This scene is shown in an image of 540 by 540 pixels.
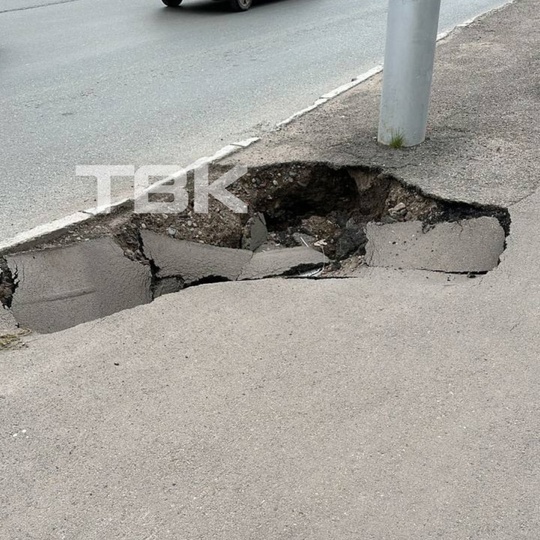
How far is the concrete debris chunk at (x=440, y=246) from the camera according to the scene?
4.83 metres

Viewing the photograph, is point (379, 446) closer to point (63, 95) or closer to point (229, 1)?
point (63, 95)

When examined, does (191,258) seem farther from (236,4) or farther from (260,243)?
(236,4)

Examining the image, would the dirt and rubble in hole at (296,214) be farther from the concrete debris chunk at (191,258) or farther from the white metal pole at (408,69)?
the white metal pole at (408,69)

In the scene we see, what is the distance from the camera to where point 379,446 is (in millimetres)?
3195

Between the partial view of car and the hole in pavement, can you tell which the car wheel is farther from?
the hole in pavement

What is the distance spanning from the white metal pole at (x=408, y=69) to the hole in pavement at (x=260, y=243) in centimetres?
75

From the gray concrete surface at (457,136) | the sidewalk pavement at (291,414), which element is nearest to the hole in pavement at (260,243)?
the gray concrete surface at (457,136)

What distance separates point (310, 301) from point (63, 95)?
595 centimetres

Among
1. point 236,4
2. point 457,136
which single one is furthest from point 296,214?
point 236,4

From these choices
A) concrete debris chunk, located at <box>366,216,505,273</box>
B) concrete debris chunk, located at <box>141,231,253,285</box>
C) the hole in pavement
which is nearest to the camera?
the hole in pavement

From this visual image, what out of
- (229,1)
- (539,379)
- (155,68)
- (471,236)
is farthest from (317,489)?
(229,1)

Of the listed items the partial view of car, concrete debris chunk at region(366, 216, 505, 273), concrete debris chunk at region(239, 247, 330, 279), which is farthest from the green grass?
the partial view of car

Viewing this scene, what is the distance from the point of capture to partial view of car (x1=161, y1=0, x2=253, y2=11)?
14066 millimetres

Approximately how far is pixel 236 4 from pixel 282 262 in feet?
34.9
